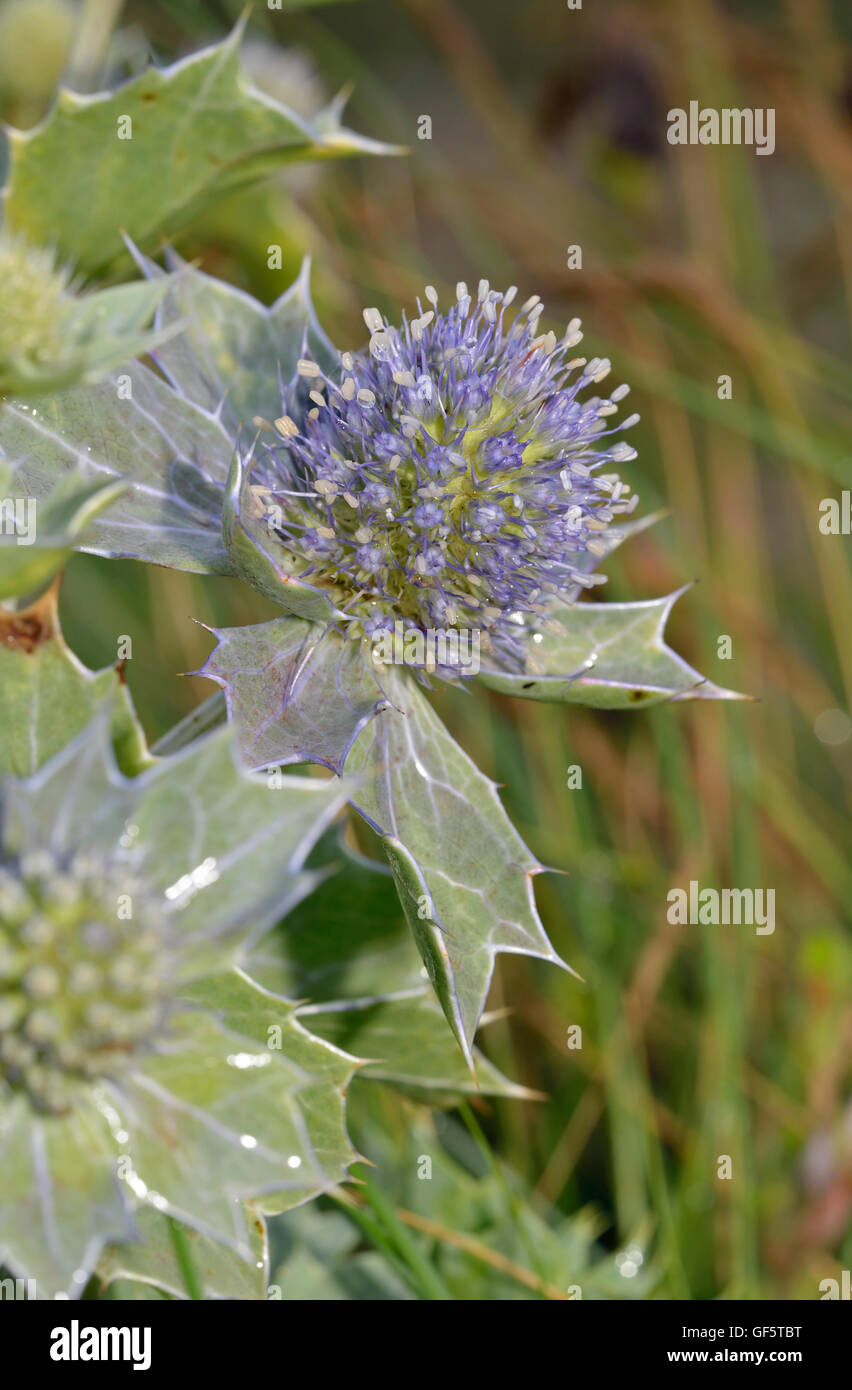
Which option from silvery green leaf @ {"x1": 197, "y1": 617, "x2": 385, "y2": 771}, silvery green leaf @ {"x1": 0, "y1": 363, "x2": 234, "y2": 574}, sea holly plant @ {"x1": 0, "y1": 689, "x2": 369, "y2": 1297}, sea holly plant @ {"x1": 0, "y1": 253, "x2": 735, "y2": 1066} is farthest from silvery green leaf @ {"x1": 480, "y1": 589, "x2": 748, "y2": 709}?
sea holly plant @ {"x1": 0, "y1": 689, "x2": 369, "y2": 1297}

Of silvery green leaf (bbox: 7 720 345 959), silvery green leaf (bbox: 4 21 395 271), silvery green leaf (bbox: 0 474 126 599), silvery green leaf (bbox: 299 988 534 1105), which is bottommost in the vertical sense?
silvery green leaf (bbox: 299 988 534 1105)

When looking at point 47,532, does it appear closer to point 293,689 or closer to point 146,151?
point 293,689

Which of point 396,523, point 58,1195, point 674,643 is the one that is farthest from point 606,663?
point 674,643

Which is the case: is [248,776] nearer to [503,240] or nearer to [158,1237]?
[158,1237]

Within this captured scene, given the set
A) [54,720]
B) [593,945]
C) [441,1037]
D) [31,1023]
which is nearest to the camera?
[31,1023]

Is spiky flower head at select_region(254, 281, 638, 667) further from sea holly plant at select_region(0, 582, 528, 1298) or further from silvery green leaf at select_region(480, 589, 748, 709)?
sea holly plant at select_region(0, 582, 528, 1298)

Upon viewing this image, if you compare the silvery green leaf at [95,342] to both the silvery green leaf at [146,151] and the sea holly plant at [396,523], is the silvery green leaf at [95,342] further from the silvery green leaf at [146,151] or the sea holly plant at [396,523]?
the silvery green leaf at [146,151]
